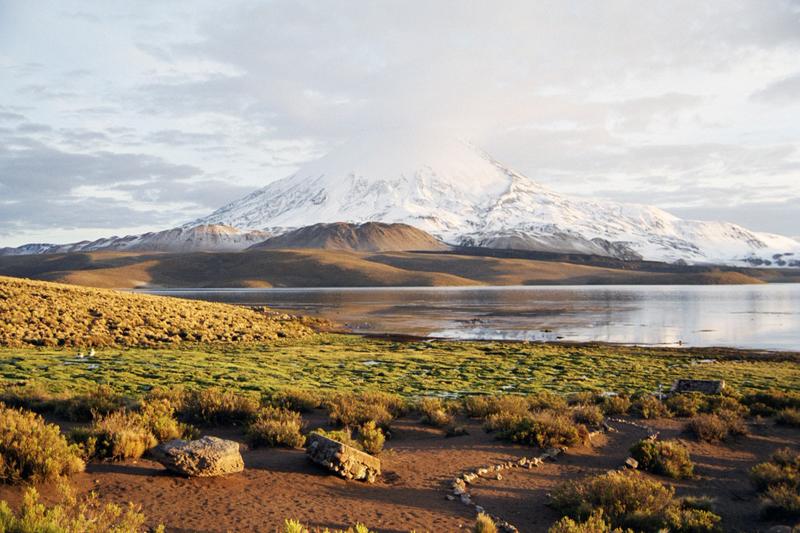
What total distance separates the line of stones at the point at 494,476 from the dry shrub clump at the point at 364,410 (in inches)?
107

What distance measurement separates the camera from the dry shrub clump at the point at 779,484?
9016mm

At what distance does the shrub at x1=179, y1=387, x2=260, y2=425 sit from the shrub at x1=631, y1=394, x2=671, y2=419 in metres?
9.83

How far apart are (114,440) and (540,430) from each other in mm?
7808

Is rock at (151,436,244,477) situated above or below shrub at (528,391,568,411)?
above

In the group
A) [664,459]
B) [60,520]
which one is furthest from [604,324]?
[60,520]

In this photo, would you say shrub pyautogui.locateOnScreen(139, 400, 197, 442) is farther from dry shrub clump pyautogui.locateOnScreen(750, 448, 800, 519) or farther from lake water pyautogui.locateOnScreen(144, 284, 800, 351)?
lake water pyautogui.locateOnScreen(144, 284, 800, 351)

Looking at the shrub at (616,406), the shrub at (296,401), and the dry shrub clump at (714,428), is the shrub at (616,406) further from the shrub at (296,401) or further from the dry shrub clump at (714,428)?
the shrub at (296,401)

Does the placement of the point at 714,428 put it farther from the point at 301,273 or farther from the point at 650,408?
the point at 301,273

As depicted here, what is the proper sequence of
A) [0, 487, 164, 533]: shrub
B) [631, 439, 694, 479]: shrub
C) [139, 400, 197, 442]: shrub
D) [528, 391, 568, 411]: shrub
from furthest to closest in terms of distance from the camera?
[528, 391, 568, 411]: shrub < [631, 439, 694, 479]: shrub < [139, 400, 197, 442]: shrub < [0, 487, 164, 533]: shrub

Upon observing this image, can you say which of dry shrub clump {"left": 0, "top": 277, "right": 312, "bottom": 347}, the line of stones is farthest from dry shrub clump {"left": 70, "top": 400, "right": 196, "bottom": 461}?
dry shrub clump {"left": 0, "top": 277, "right": 312, "bottom": 347}

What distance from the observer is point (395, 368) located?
24859 mm

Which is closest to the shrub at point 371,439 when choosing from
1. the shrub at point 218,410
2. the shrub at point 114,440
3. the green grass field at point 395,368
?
the shrub at point 218,410

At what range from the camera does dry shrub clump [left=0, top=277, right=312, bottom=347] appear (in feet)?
93.2

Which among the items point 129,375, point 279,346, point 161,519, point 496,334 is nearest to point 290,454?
point 161,519
